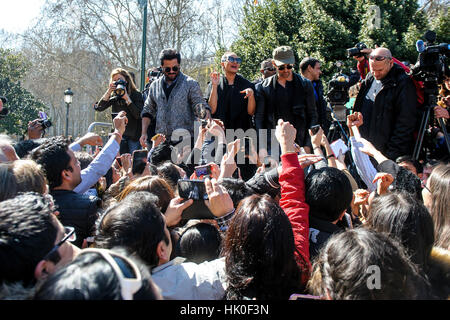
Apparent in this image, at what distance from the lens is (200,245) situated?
2.20 m

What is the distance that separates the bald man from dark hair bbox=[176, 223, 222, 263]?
2.51 meters

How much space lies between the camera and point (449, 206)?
221cm

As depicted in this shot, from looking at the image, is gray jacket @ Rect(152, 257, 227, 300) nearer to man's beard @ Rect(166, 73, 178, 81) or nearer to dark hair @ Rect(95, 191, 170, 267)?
dark hair @ Rect(95, 191, 170, 267)

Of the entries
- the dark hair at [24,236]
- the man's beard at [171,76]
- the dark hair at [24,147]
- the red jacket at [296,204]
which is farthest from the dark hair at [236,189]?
the man's beard at [171,76]

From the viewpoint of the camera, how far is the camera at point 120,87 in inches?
202

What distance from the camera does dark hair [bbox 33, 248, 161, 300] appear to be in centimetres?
100

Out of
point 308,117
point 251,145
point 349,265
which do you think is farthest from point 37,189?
point 308,117

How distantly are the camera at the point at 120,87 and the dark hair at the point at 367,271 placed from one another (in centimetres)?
410

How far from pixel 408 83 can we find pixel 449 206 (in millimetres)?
2207

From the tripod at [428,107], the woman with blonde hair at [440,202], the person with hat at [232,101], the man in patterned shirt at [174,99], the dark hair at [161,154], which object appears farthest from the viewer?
the person with hat at [232,101]

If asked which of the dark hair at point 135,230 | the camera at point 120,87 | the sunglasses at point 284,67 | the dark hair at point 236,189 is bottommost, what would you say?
the dark hair at point 135,230

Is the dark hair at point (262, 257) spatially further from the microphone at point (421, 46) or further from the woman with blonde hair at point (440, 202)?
the microphone at point (421, 46)
